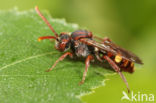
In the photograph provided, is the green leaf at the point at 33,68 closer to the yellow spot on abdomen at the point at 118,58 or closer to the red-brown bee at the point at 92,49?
the red-brown bee at the point at 92,49

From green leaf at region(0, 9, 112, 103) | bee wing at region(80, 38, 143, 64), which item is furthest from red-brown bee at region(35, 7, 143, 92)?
green leaf at region(0, 9, 112, 103)

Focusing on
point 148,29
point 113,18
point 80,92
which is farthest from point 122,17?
point 80,92

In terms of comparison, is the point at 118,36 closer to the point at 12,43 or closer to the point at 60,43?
the point at 60,43

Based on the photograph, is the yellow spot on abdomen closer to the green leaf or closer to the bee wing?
the bee wing

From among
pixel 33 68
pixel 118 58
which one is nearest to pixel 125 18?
pixel 118 58

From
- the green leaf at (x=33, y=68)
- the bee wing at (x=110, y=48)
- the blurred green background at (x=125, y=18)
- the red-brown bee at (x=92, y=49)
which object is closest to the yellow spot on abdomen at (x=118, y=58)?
the red-brown bee at (x=92, y=49)

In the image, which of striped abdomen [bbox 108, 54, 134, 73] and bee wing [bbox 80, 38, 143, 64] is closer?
bee wing [bbox 80, 38, 143, 64]

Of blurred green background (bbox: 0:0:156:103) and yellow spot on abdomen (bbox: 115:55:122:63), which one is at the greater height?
blurred green background (bbox: 0:0:156:103)
